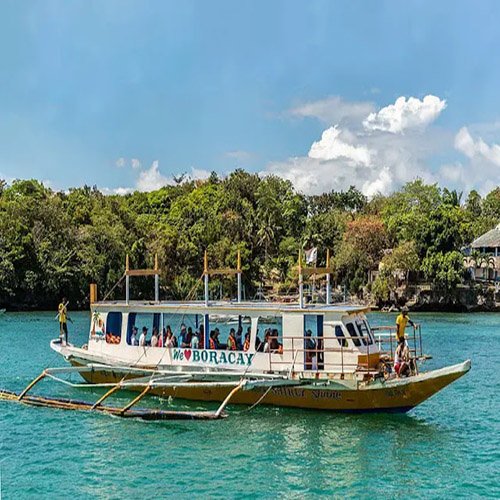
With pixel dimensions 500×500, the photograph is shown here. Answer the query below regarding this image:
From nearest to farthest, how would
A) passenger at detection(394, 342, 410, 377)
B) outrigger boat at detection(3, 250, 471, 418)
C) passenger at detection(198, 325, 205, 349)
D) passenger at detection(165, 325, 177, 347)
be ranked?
outrigger boat at detection(3, 250, 471, 418) < passenger at detection(394, 342, 410, 377) < passenger at detection(198, 325, 205, 349) < passenger at detection(165, 325, 177, 347)

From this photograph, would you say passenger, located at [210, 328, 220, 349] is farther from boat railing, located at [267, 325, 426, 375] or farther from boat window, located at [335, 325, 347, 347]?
boat window, located at [335, 325, 347, 347]

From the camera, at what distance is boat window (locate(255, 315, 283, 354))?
22283mm

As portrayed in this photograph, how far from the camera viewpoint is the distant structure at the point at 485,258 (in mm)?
80312

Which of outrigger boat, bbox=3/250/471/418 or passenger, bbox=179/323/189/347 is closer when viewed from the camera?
outrigger boat, bbox=3/250/471/418

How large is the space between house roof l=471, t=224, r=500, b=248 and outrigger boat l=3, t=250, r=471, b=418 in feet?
204

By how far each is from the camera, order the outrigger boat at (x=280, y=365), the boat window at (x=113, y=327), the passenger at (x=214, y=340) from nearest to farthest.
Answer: the outrigger boat at (x=280, y=365), the passenger at (x=214, y=340), the boat window at (x=113, y=327)

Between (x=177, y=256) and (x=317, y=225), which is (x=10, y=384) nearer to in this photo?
(x=177, y=256)

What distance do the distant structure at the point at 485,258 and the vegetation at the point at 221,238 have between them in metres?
2.38

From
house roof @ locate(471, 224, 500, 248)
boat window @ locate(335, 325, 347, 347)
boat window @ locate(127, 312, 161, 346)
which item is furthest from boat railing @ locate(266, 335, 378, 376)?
house roof @ locate(471, 224, 500, 248)

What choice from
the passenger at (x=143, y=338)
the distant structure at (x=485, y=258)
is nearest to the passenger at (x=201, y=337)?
the passenger at (x=143, y=338)

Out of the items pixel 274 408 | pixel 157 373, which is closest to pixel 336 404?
pixel 274 408

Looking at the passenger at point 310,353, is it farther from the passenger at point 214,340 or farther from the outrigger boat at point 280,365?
the passenger at point 214,340

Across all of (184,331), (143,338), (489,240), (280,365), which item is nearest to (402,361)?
(280,365)

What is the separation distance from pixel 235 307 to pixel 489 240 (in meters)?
65.1
